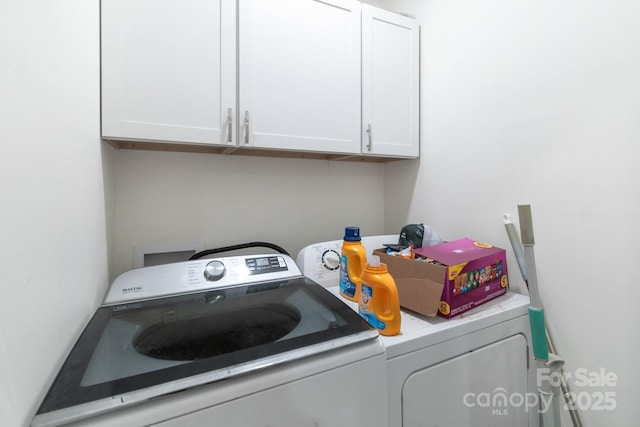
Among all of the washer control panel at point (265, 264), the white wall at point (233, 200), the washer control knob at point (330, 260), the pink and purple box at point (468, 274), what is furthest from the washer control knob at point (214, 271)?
the pink and purple box at point (468, 274)

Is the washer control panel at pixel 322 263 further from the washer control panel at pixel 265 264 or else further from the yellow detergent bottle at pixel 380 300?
the yellow detergent bottle at pixel 380 300

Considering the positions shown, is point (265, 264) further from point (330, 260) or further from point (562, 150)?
point (562, 150)

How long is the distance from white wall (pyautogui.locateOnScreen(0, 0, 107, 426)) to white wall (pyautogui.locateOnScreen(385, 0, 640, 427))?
1.60 m

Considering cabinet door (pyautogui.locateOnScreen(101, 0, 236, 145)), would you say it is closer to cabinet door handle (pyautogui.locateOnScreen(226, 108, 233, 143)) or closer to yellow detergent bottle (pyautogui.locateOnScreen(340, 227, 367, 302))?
cabinet door handle (pyautogui.locateOnScreen(226, 108, 233, 143))

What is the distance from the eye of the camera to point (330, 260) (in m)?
1.33

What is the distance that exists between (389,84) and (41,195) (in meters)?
1.55

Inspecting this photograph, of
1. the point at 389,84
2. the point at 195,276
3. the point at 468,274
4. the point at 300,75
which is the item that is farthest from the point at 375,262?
the point at 389,84

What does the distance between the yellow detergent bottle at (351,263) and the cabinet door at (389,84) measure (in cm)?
57

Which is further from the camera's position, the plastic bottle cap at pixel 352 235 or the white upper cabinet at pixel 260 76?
the plastic bottle cap at pixel 352 235

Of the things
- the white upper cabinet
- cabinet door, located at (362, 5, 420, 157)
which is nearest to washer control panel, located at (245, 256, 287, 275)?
the white upper cabinet

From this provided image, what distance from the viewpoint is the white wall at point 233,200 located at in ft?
4.28

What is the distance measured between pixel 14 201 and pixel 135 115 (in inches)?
28.5

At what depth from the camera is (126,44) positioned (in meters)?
1.02

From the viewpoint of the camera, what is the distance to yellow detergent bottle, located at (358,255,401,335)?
0.83m
